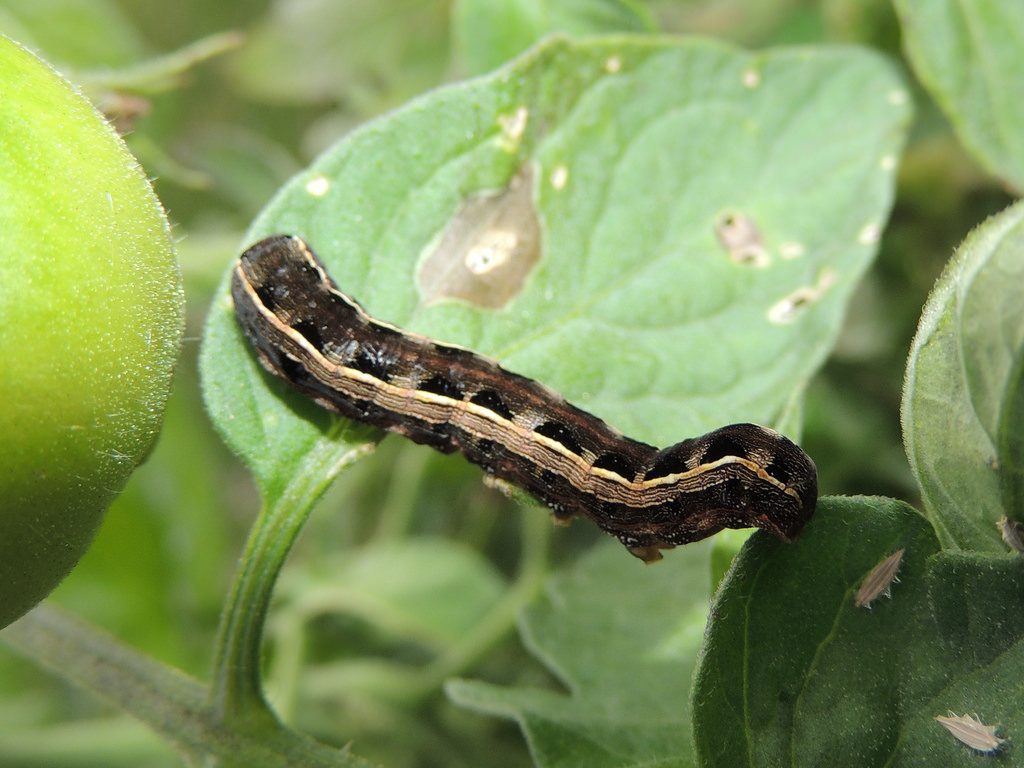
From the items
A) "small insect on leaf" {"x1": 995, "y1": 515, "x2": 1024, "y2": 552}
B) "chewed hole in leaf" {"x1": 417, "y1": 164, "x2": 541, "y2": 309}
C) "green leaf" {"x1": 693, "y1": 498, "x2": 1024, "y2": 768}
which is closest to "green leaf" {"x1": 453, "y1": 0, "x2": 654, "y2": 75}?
"chewed hole in leaf" {"x1": 417, "y1": 164, "x2": 541, "y2": 309}

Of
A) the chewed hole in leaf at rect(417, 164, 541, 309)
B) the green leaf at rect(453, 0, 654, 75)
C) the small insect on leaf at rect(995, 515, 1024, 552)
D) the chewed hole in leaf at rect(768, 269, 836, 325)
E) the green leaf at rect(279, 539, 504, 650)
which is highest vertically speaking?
the green leaf at rect(453, 0, 654, 75)

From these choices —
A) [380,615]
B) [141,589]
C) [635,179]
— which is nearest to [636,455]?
[635,179]

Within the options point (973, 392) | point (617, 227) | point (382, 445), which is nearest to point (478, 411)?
point (617, 227)

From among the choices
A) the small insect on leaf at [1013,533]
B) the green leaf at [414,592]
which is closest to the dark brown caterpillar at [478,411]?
the small insect on leaf at [1013,533]

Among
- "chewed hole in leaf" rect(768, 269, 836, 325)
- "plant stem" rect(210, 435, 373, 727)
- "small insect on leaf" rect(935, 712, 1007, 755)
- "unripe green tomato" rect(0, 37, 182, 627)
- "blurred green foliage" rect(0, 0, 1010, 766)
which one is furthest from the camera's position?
"blurred green foliage" rect(0, 0, 1010, 766)

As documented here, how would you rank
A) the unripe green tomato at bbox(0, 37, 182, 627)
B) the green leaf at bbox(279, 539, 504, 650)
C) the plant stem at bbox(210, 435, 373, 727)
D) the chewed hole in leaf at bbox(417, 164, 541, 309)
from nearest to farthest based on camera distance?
1. the unripe green tomato at bbox(0, 37, 182, 627)
2. the plant stem at bbox(210, 435, 373, 727)
3. the chewed hole in leaf at bbox(417, 164, 541, 309)
4. the green leaf at bbox(279, 539, 504, 650)

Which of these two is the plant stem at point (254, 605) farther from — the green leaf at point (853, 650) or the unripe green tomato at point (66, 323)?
the green leaf at point (853, 650)

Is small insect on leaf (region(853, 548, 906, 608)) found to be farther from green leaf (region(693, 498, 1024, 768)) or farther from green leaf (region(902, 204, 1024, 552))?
green leaf (region(902, 204, 1024, 552))
